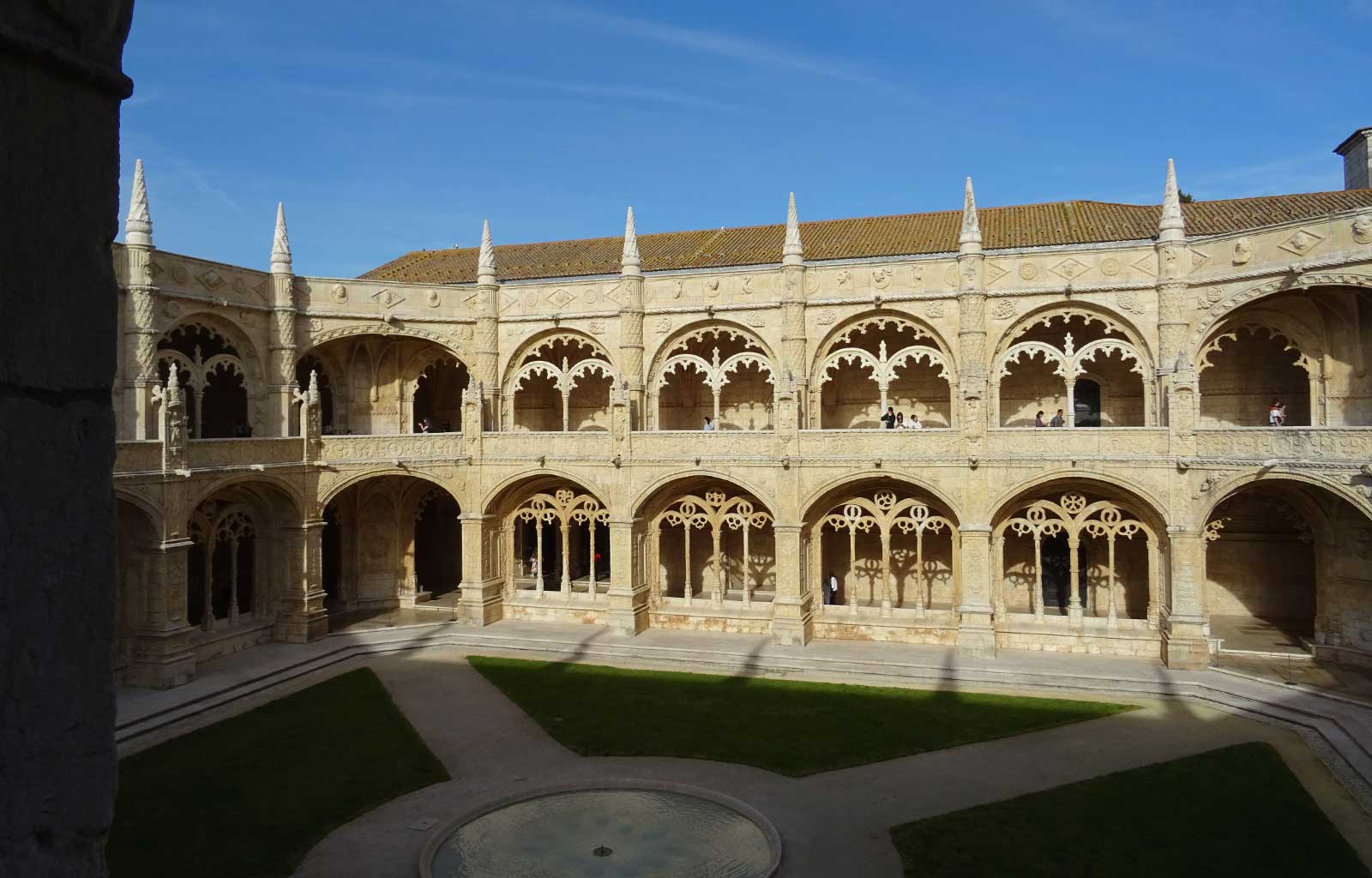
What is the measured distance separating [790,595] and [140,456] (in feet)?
54.0

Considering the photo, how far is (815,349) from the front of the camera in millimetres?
26781

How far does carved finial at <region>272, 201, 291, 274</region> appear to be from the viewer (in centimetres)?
2631

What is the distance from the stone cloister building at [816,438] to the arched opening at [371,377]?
102mm

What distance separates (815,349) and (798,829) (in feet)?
52.4

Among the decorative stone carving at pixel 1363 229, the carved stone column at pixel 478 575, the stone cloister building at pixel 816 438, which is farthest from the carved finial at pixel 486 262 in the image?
the decorative stone carving at pixel 1363 229

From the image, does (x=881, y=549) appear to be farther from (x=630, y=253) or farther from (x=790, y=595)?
(x=630, y=253)

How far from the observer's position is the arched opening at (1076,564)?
78.5 ft

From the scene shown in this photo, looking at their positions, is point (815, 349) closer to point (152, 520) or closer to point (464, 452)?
point (464, 452)

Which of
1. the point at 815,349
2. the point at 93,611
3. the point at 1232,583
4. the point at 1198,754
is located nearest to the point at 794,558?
the point at 815,349

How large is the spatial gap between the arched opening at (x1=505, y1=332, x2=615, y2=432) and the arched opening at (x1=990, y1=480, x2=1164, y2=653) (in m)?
13.6

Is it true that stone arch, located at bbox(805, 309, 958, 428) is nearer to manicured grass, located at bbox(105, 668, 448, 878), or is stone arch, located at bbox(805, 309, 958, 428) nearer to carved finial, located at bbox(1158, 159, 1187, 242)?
carved finial, located at bbox(1158, 159, 1187, 242)

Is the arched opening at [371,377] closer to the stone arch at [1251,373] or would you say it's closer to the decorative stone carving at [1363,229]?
the stone arch at [1251,373]

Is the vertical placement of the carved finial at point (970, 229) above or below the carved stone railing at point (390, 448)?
above

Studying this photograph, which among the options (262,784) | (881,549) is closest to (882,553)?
(881,549)
